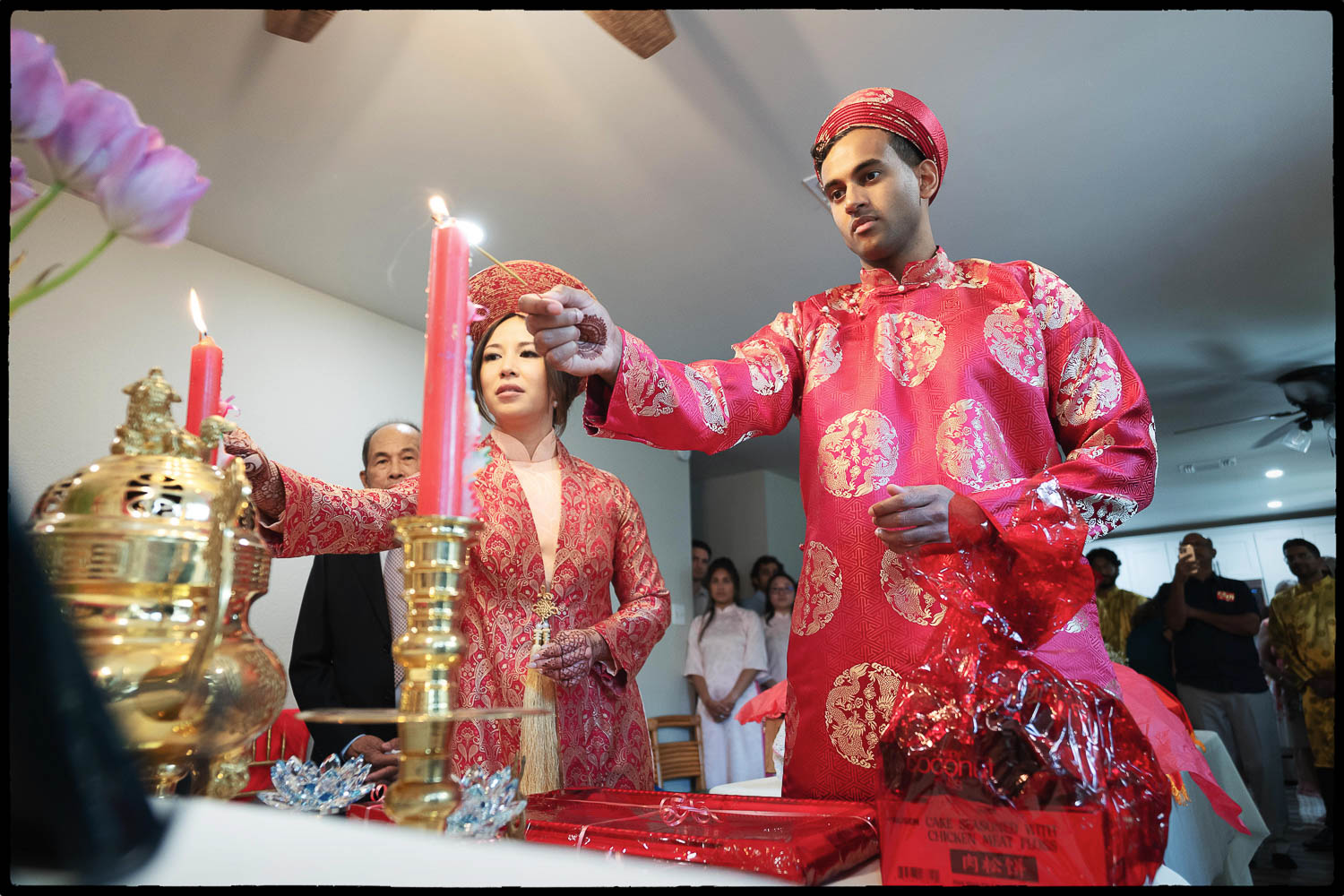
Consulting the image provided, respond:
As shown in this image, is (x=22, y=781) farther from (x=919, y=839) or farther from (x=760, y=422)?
(x=760, y=422)

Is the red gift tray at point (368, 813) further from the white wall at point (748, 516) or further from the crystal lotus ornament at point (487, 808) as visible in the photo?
the white wall at point (748, 516)

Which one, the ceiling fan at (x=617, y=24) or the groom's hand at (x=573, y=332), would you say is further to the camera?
the ceiling fan at (x=617, y=24)

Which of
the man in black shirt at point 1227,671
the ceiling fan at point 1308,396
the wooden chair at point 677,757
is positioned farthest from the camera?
the ceiling fan at point 1308,396

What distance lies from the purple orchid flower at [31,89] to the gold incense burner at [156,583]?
0.11 meters

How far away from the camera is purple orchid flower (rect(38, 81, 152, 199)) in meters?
0.32

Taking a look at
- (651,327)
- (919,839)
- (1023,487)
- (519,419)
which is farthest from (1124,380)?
(651,327)

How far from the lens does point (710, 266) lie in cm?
335

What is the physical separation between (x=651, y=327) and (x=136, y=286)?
2.14 meters

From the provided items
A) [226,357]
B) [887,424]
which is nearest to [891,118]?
[887,424]

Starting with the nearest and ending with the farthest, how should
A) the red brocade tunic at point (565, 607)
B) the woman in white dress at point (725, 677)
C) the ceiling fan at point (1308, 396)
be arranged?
1. the red brocade tunic at point (565, 607)
2. the ceiling fan at point (1308, 396)
3. the woman in white dress at point (725, 677)

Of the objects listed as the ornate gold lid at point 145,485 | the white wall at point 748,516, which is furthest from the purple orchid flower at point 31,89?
the white wall at point 748,516

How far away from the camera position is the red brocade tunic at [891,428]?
0.69m

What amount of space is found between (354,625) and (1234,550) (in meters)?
11.4

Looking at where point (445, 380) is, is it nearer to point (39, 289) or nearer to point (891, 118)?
point (39, 289)
